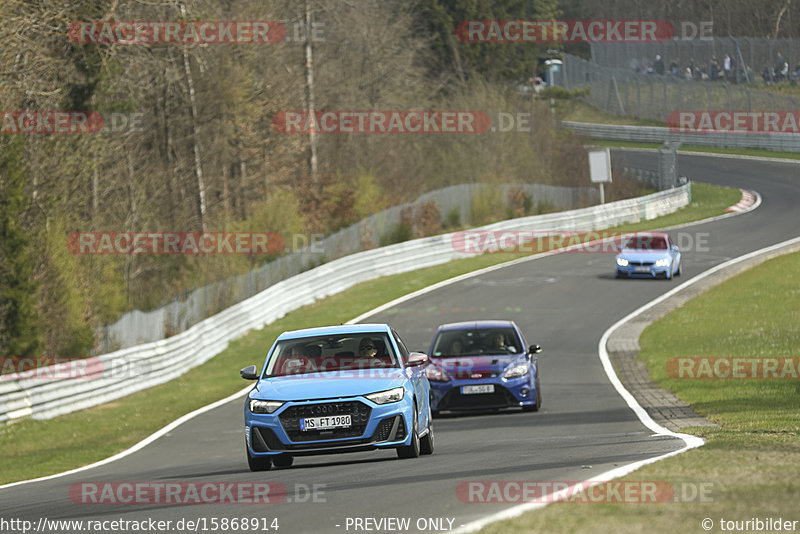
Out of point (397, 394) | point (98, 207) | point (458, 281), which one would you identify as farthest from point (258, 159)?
point (397, 394)

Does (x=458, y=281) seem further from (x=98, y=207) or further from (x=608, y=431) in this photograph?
(x=608, y=431)

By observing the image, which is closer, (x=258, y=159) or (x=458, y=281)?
(x=458, y=281)

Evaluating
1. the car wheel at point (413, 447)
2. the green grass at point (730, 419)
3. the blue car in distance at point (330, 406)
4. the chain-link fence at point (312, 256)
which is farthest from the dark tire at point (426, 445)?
the chain-link fence at point (312, 256)

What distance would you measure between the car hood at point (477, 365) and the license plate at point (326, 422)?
7.50 metres

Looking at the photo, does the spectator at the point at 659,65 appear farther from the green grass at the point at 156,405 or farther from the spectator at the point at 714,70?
the green grass at the point at 156,405

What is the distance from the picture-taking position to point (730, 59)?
82.3 metres

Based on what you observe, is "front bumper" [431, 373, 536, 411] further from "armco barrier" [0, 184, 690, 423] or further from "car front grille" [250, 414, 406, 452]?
"armco barrier" [0, 184, 690, 423]

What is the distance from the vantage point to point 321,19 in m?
67.8

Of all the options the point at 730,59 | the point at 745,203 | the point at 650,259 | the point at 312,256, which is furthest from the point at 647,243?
the point at 730,59

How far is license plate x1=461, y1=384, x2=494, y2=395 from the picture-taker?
19672 millimetres

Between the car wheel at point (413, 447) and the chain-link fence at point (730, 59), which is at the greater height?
the chain-link fence at point (730, 59)

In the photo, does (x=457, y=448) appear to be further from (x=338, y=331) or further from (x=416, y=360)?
(x=338, y=331)

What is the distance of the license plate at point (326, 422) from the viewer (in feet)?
40.5

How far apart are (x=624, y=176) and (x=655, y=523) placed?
214 feet
